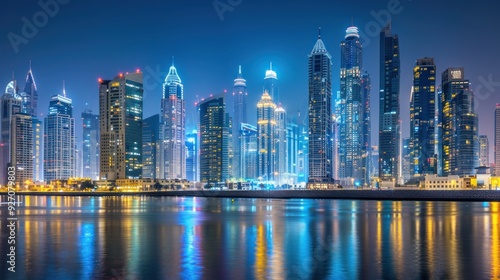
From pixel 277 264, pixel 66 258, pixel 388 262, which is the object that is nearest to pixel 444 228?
pixel 388 262

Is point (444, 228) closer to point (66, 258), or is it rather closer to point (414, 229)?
point (414, 229)

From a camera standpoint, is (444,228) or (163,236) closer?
(163,236)

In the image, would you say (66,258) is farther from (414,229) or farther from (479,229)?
(479,229)

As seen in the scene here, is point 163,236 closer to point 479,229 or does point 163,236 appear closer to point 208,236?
point 208,236

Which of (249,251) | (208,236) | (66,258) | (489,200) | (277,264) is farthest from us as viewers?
(489,200)

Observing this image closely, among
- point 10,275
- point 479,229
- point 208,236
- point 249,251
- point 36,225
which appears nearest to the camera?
point 10,275

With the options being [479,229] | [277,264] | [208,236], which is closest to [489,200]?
[479,229]

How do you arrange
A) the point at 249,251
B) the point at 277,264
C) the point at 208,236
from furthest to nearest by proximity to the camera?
the point at 208,236 → the point at 249,251 → the point at 277,264

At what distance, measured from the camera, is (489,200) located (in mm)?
147750

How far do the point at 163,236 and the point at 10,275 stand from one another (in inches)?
768

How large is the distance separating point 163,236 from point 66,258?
45.1 feet

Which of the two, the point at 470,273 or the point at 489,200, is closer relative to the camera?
the point at 470,273

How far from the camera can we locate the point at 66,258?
3356cm

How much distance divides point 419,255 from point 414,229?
749 inches
